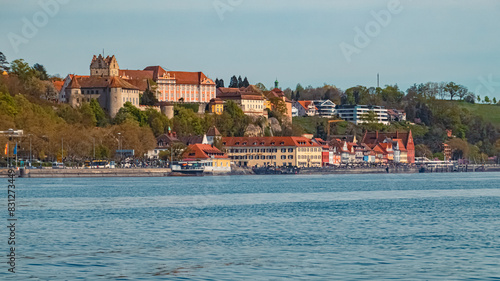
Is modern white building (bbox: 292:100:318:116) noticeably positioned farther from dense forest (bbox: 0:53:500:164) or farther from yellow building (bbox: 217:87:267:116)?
yellow building (bbox: 217:87:267:116)

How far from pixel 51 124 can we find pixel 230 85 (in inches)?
2630

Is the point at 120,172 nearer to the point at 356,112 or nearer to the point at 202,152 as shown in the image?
the point at 202,152

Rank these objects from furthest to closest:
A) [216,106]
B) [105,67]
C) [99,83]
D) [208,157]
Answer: [216,106]
[105,67]
[99,83]
[208,157]

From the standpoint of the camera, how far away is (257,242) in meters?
27.2

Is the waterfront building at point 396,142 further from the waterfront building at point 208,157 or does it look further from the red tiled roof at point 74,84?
the red tiled roof at point 74,84

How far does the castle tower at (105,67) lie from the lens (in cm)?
13625

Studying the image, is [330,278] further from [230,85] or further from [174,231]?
[230,85]

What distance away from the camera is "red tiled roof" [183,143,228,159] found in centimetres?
11456

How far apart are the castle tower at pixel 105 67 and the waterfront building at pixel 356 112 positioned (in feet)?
221

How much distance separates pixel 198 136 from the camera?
126000 mm

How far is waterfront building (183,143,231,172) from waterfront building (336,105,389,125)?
74612 mm

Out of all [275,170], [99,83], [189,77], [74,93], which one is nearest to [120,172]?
[275,170]

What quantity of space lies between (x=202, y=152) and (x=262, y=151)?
15.0 m

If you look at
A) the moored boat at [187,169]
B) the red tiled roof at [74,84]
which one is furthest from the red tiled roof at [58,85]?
the moored boat at [187,169]
